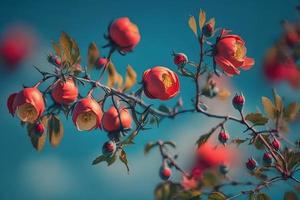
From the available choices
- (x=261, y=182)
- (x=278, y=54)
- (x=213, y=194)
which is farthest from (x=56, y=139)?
(x=278, y=54)

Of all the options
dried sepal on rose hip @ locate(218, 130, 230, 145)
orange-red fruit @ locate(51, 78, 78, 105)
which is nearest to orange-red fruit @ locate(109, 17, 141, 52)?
orange-red fruit @ locate(51, 78, 78, 105)

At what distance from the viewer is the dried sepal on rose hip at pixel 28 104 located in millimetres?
1601

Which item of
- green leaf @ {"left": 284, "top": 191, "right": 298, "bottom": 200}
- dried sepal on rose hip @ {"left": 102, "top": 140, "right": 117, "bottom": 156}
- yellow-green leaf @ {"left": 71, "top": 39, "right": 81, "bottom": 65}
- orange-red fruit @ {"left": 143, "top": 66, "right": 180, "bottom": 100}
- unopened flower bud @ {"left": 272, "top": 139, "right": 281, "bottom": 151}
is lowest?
green leaf @ {"left": 284, "top": 191, "right": 298, "bottom": 200}

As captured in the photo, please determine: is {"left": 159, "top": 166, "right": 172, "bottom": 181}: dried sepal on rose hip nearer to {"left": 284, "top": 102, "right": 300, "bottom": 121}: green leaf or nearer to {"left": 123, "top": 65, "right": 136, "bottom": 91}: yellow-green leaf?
{"left": 123, "top": 65, "right": 136, "bottom": 91}: yellow-green leaf

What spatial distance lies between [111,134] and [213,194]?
527 millimetres

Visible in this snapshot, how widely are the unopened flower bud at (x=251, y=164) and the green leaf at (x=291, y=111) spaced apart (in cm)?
24

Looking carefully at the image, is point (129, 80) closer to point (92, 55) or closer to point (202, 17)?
point (92, 55)

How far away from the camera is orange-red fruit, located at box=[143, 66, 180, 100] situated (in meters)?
1.71

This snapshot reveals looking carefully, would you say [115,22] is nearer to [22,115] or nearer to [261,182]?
[22,115]

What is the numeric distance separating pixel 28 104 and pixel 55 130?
372 millimetres

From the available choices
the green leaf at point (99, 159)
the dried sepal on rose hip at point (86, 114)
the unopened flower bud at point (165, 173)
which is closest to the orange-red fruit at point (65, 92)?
the dried sepal on rose hip at point (86, 114)

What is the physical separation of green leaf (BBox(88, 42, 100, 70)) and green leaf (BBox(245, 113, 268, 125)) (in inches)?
29.0

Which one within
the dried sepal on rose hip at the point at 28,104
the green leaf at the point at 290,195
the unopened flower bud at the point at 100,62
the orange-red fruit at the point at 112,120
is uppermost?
the unopened flower bud at the point at 100,62

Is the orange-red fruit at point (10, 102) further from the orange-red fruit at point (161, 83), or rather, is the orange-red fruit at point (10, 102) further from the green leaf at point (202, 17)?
the green leaf at point (202, 17)
